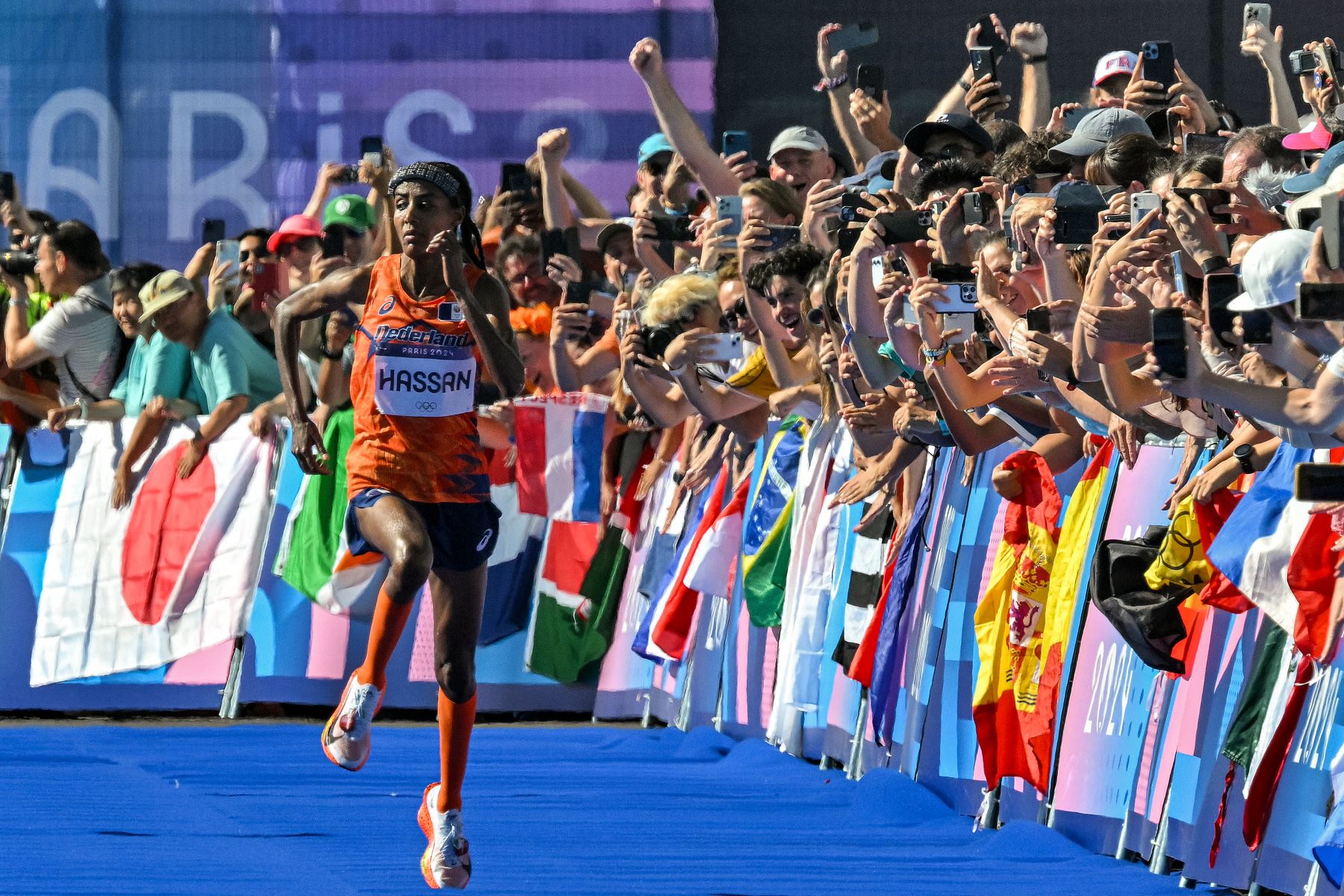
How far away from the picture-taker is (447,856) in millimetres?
7441

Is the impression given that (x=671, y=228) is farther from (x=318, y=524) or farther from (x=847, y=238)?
(x=318, y=524)

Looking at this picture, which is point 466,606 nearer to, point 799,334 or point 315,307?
point 315,307

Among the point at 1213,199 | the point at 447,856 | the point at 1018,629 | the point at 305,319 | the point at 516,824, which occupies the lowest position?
the point at 516,824

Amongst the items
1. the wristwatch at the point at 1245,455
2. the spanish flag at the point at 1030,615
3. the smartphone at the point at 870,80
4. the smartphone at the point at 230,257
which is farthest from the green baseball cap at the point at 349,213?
the wristwatch at the point at 1245,455

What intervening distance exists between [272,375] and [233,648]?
4.82ft

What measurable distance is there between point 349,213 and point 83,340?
1.60 meters

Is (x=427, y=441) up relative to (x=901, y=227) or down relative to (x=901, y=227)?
down

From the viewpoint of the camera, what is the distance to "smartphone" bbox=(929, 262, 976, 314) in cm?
817

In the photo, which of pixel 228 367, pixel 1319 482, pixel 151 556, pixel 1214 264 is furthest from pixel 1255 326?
pixel 151 556

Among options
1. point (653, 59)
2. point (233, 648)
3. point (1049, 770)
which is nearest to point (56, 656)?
point (233, 648)

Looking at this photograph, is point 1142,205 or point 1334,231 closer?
point 1334,231

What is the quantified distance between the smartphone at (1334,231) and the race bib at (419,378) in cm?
366

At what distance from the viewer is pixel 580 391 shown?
12.8 meters

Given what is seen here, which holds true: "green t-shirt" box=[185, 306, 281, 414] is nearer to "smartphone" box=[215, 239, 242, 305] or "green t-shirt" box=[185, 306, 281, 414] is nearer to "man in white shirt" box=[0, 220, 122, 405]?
"smartphone" box=[215, 239, 242, 305]
